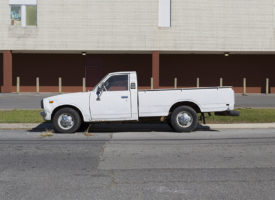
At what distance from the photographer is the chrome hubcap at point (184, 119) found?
11.5 meters

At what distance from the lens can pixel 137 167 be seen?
698cm

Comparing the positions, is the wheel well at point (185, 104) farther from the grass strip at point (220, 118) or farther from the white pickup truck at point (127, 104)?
the grass strip at point (220, 118)

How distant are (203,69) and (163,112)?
70.9 ft

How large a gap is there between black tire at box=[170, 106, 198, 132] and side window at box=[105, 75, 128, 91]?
1.68 meters

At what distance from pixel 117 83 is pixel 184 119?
2.26 m

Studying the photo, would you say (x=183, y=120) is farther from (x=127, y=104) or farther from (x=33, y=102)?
(x=33, y=102)

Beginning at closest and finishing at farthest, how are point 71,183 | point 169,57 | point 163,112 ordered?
point 71,183 < point 163,112 < point 169,57

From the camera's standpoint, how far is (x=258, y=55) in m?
32.4

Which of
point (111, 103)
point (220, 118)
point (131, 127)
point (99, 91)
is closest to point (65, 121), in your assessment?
point (99, 91)
